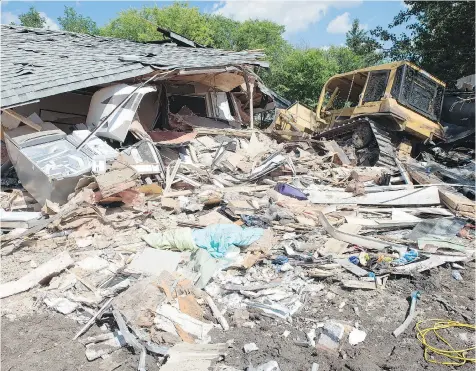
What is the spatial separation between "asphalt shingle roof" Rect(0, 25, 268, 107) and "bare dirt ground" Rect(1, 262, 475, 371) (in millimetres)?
4742

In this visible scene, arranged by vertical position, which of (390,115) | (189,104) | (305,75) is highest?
(305,75)

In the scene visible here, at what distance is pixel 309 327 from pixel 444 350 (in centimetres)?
120

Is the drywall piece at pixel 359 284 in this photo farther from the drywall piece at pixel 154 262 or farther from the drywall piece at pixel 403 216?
the drywall piece at pixel 403 216

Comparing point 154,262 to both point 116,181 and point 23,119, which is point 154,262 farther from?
point 23,119

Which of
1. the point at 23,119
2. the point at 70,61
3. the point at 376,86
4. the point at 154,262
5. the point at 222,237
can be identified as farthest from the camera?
the point at 376,86

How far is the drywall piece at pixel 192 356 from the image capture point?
3.32 metres

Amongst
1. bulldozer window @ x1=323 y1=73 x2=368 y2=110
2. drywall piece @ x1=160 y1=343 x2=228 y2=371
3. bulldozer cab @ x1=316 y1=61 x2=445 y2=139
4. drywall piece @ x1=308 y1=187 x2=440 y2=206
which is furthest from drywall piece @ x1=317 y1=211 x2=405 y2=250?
bulldozer window @ x1=323 y1=73 x2=368 y2=110

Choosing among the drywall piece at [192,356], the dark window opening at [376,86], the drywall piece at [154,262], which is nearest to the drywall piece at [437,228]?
the drywall piece at [154,262]

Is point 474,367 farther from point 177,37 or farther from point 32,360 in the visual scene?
point 177,37

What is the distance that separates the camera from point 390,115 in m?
9.13

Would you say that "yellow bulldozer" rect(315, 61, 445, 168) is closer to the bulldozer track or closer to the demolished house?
the bulldozer track

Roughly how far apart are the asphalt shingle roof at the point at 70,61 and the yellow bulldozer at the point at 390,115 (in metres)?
3.00

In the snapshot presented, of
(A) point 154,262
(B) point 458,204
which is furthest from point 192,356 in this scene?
(B) point 458,204

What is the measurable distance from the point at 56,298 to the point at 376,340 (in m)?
3.46
